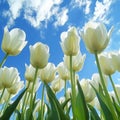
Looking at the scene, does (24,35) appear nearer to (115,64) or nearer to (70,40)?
(70,40)

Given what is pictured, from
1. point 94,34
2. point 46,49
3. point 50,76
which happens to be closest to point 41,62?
point 46,49

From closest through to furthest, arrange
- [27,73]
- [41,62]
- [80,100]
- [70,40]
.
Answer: [80,100] < [70,40] < [41,62] < [27,73]

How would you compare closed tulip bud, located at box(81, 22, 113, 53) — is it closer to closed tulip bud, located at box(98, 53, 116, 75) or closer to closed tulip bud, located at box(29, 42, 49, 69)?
closed tulip bud, located at box(98, 53, 116, 75)

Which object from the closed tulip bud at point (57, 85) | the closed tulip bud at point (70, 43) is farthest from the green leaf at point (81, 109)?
the closed tulip bud at point (57, 85)

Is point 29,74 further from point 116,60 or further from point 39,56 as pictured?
point 116,60

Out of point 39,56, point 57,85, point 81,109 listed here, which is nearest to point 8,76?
point 39,56

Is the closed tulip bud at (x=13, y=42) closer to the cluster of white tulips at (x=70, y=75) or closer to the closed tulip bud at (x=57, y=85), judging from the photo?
the cluster of white tulips at (x=70, y=75)
